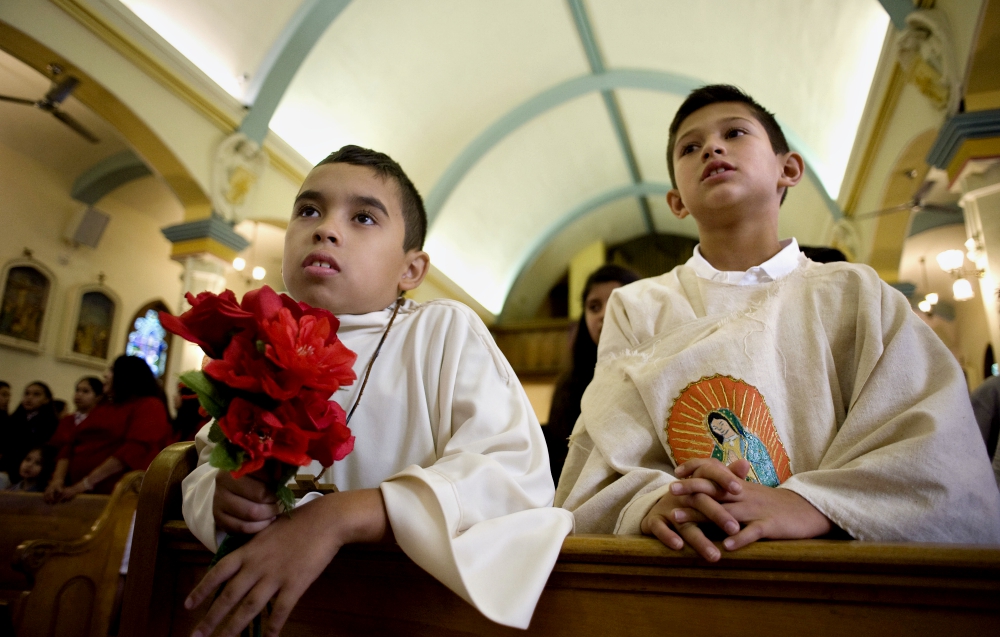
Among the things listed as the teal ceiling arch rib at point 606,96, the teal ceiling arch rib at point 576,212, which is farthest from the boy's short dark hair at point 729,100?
the teal ceiling arch rib at point 576,212

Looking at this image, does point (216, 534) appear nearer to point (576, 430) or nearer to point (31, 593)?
point (576, 430)

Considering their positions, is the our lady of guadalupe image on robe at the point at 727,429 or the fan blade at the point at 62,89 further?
the fan blade at the point at 62,89

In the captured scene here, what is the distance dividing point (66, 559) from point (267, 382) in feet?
8.31

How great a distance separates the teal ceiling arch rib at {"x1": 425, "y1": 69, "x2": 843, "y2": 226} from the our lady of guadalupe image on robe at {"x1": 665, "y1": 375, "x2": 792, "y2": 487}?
7885mm

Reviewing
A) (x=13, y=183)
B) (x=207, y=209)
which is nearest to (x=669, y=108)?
(x=207, y=209)

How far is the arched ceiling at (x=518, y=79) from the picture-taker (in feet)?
20.4

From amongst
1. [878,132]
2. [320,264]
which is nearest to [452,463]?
[320,264]

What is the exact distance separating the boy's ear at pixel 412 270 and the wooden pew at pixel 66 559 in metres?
2.01

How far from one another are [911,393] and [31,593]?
3057 mm

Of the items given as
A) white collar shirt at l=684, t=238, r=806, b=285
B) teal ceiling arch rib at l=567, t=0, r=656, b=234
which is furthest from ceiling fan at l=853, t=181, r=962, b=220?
white collar shirt at l=684, t=238, r=806, b=285

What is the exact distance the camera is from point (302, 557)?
813 millimetres

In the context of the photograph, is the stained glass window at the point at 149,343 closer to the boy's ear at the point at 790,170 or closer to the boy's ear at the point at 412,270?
the boy's ear at the point at 412,270

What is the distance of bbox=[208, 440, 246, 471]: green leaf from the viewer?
730mm

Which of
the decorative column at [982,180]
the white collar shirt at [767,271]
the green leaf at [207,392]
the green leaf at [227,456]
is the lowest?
the green leaf at [227,456]
